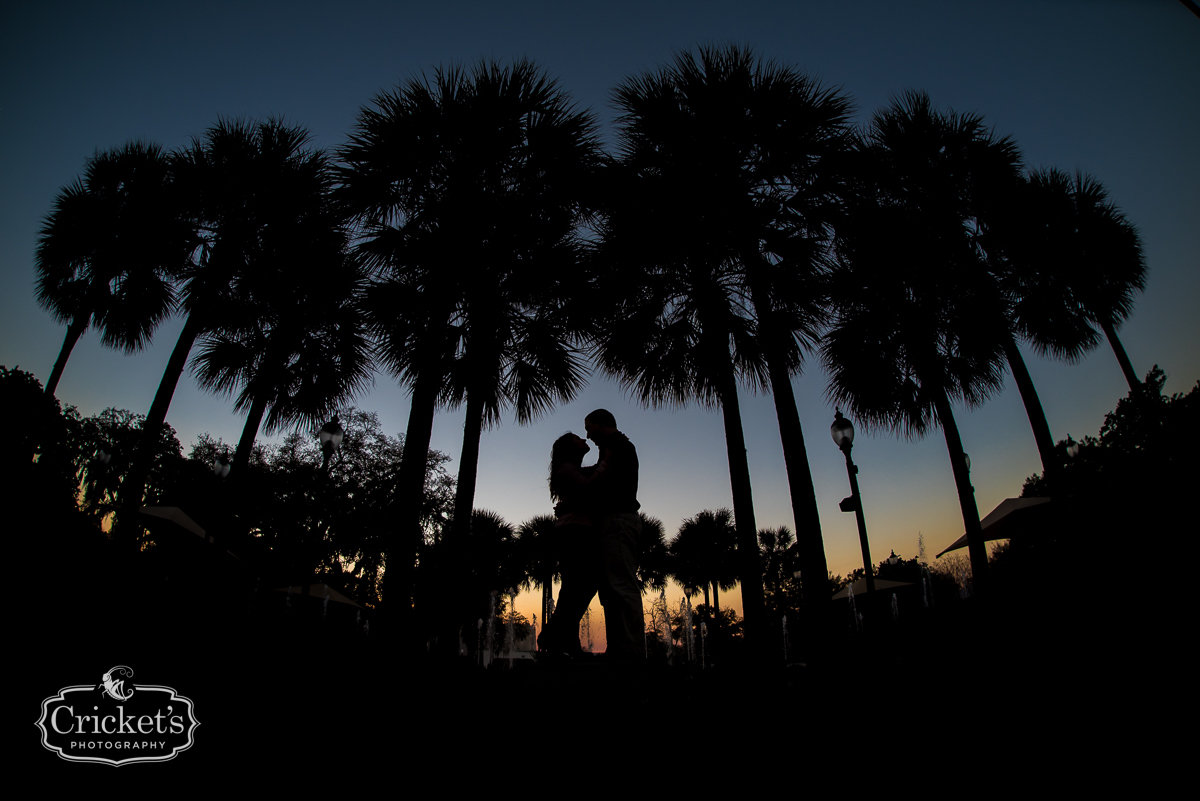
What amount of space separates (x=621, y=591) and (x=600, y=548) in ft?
1.20

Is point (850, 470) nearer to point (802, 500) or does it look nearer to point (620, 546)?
point (802, 500)

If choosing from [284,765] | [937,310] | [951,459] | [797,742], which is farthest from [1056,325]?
[284,765]

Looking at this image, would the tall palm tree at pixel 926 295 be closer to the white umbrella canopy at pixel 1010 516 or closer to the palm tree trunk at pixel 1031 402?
the palm tree trunk at pixel 1031 402

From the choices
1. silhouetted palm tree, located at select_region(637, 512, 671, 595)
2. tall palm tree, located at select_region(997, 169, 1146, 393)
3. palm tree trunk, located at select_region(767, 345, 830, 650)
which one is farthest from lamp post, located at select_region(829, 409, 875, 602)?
silhouetted palm tree, located at select_region(637, 512, 671, 595)

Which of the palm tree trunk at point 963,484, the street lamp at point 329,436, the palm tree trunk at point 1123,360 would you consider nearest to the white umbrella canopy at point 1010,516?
the palm tree trunk at point 963,484

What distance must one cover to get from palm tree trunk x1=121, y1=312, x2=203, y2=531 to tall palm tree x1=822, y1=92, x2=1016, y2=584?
40.0 feet

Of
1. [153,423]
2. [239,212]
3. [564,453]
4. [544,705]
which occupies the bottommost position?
[544,705]

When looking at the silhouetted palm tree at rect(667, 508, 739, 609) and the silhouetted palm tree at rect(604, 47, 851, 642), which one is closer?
the silhouetted palm tree at rect(604, 47, 851, 642)

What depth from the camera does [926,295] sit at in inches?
397

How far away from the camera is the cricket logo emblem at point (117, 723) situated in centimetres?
239

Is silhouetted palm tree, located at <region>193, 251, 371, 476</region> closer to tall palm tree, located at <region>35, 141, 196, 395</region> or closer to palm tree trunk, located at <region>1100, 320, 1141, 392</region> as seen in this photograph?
tall palm tree, located at <region>35, 141, 196, 395</region>

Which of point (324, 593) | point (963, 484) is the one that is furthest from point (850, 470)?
point (324, 593)

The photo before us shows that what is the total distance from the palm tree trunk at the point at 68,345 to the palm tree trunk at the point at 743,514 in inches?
505

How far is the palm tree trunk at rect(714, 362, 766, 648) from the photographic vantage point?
7.21 m
